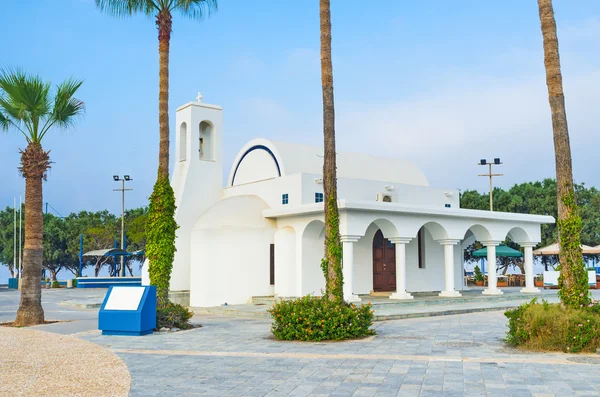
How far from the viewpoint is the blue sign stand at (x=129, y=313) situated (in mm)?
13703

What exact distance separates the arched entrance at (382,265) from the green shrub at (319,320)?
11782mm

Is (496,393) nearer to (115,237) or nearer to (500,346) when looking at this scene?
(500,346)

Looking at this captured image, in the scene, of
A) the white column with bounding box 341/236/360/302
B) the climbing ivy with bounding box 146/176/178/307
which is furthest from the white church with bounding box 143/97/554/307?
the climbing ivy with bounding box 146/176/178/307

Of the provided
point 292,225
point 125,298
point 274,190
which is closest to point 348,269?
point 292,225

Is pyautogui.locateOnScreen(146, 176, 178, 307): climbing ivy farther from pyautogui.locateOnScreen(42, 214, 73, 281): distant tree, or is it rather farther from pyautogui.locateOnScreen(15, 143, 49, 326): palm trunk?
pyautogui.locateOnScreen(42, 214, 73, 281): distant tree

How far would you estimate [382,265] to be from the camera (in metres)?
24.9

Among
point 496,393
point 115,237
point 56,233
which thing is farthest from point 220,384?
point 56,233

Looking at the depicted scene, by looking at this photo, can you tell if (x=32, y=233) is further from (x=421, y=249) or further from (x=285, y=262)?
(x=421, y=249)

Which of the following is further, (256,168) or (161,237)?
(256,168)

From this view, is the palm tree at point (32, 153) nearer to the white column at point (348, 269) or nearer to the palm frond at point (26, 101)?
the palm frond at point (26, 101)

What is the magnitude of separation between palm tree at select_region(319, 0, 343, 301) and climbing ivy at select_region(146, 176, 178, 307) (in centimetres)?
417

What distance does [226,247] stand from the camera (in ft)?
70.1

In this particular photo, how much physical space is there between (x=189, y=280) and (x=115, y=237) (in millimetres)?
35457

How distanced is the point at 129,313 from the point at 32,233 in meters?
4.38
